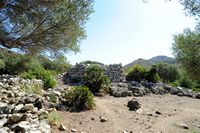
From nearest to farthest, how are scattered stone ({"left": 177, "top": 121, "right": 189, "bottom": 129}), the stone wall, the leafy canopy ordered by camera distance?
scattered stone ({"left": 177, "top": 121, "right": 189, "bottom": 129})
the leafy canopy
the stone wall

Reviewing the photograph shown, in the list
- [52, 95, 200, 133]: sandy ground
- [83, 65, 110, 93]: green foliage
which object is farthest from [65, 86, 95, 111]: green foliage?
[83, 65, 110, 93]: green foliage

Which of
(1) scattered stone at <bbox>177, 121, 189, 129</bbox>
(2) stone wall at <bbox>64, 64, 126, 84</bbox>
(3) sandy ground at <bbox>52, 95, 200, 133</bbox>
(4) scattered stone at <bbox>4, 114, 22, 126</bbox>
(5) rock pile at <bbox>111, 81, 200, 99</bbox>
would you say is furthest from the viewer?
(2) stone wall at <bbox>64, 64, 126, 84</bbox>

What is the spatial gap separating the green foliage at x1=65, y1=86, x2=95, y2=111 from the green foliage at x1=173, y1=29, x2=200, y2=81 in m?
5.55

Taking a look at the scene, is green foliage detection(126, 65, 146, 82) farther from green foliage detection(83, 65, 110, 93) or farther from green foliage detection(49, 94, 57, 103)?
green foliage detection(49, 94, 57, 103)

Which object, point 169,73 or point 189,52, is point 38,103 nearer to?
point 189,52

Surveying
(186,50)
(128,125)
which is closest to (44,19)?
(128,125)

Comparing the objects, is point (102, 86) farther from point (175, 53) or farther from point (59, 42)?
point (59, 42)

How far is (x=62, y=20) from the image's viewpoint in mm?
9961

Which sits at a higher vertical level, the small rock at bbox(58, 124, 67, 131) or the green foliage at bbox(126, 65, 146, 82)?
the green foliage at bbox(126, 65, 146, 82)

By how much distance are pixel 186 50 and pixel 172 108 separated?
281 cm

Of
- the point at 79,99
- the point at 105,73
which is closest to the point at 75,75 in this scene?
the point at 105,73

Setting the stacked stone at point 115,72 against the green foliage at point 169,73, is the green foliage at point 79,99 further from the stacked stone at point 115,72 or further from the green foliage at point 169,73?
the green foliage at point 169,73

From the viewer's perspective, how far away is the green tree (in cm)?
956

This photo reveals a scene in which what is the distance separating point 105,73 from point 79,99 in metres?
12.1
